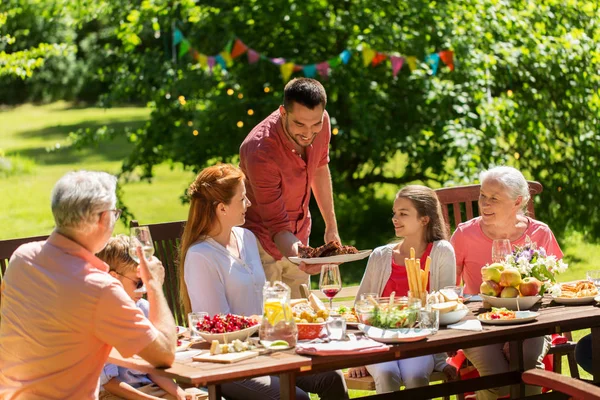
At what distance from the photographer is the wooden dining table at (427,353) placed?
11.6 ft

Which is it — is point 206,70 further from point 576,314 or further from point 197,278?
point 576,314

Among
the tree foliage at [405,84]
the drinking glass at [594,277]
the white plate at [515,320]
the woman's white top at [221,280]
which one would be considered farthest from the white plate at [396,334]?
the tree foliage at [405,84]

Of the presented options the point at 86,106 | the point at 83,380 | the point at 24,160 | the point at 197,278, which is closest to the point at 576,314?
the point at 197,278

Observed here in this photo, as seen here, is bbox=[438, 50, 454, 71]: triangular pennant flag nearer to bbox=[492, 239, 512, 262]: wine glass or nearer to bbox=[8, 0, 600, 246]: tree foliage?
bbox=[8, 0, 600, 246]: tree foliage

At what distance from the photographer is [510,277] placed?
4441 mm

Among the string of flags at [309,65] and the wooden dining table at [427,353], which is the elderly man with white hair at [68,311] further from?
the string of flags at [309,65]

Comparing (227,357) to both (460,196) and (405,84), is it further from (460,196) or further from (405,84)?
(405,84)

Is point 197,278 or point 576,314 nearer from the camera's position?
point 576,314

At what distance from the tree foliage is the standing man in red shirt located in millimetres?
Result: 3306

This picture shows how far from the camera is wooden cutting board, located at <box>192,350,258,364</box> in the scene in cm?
362

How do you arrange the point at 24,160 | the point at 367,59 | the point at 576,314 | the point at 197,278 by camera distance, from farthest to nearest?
the point at 24,160 < the point at 367,59 < the point at 197,278 < the point at 576,314

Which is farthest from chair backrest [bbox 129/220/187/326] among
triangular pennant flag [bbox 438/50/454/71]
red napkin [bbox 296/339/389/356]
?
triangular pennant flag [bbox 438/50/454/71]

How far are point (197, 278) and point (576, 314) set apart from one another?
63.7 inches

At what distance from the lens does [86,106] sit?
21609 mm
